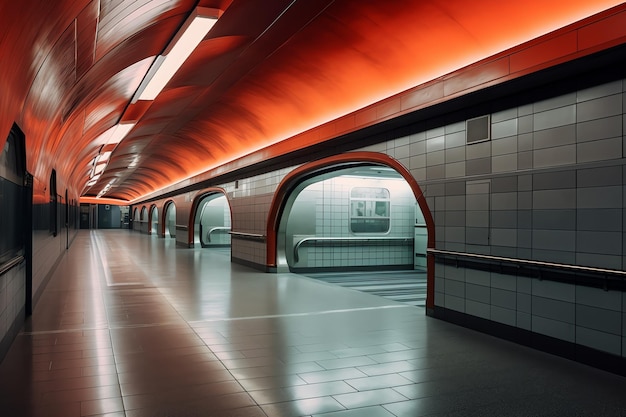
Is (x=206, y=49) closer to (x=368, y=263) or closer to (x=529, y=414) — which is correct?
(x=529, y=414)

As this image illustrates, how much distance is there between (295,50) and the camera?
628cm

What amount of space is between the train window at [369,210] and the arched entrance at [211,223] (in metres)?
9.20

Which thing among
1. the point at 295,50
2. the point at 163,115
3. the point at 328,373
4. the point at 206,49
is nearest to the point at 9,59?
the point at 206,49

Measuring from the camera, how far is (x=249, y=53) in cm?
608

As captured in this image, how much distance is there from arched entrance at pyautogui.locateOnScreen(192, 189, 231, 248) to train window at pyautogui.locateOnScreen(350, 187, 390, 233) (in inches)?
362

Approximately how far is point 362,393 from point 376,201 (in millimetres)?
9071

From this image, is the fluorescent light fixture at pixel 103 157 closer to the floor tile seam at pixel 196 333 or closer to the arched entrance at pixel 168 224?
the arched entrance at pixel 168 224

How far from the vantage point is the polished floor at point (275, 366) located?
3.17m

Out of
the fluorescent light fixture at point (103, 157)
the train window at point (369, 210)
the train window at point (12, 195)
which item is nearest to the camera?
the train window at point (12, 195)

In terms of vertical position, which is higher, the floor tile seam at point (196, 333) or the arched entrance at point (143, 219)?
the arched entrance at point (143, 219)

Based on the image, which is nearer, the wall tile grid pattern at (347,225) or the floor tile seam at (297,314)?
the floor tile seam at (297,314)

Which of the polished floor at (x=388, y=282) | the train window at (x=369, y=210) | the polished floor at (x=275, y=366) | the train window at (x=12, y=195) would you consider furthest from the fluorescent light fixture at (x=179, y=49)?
the train window at (x=369, y=210)

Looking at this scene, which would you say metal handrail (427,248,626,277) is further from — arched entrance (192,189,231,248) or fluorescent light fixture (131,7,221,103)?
arched entrance (192,189,231,248)

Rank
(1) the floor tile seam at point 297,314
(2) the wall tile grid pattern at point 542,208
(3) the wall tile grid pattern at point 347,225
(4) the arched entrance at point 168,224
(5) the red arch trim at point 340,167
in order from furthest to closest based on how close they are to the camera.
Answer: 1. (4) the arched entrance at point 168,224
2. (3) the wall tile grid pattern at point 347,225
3. (5) the red arch trim at point 340,167
4. (1) the floor tile seam at point 297,314
5. (2) the wall tile grid pattern at point 542,208
